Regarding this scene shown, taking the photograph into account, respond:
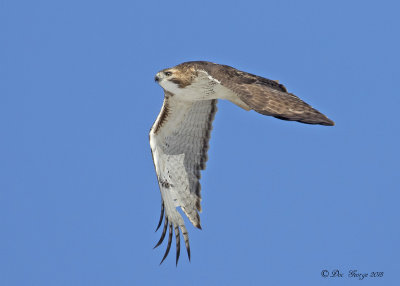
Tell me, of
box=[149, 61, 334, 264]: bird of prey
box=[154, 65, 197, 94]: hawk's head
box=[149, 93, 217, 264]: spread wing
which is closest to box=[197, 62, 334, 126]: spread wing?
box=[149, 61, 334, 264]: bird of prey

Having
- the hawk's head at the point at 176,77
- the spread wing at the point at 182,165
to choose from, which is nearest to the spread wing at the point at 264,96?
the hawk's head at the point at 176,77

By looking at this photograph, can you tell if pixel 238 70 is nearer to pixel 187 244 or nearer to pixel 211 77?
pixel 211 77

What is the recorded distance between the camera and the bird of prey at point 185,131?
10.8 meters

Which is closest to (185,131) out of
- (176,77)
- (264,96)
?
(176,77)

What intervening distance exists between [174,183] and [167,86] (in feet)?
6.36

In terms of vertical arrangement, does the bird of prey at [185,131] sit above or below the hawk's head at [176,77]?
below

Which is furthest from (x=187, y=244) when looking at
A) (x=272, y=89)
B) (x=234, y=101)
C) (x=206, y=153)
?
(x=272, y=89)

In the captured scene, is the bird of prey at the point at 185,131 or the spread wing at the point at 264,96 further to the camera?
the bird of prey at the point at 185,131

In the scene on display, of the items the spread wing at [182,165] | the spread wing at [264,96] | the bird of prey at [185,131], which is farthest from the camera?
the spread wing at [182,165]

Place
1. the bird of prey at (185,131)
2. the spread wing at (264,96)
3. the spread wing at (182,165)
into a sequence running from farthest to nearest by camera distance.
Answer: the spread wing at (182,165), the bird of prey at (185,131), the spread wing at (264,96)

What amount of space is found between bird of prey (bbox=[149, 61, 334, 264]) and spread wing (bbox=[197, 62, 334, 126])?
0.03 m

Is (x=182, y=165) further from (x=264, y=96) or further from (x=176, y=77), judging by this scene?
(x=264, y=96)

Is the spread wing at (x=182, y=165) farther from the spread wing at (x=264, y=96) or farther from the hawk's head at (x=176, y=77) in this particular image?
the spread wing at (x=264, y=96)

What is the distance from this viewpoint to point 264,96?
29.8 feet
